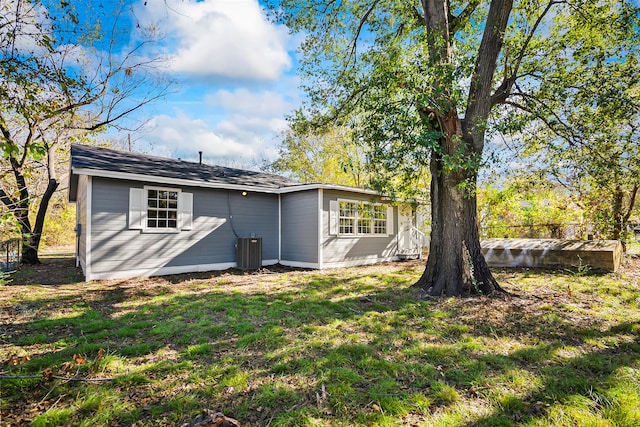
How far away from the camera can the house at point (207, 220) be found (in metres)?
7.30

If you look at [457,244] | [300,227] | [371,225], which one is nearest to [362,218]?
[371,225]

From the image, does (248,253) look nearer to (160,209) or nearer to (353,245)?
(160,209)

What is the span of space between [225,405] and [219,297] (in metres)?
3.56

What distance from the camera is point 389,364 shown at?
292 centimetres

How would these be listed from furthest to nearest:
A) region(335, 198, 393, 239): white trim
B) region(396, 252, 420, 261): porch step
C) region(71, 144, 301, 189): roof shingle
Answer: region(396, 252, 420, 261): porch step → region(335, 198, 393, 239): white trim → region(71, 144, 301, 189): roof shingle

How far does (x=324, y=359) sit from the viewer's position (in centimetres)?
304

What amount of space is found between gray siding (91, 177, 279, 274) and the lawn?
1.75 metres

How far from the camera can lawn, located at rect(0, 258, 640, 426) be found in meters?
2.21

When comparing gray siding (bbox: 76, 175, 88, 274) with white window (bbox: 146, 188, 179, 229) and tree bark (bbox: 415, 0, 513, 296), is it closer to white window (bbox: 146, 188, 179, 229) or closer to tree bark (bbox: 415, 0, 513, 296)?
white window (bbox: 146, 188, 179, 229)

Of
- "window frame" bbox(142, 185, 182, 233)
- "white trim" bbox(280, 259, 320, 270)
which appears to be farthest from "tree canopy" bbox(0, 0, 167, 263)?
"white trim" bbox(280, 259, 320, 270)

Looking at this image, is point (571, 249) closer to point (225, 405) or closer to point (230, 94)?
point (225, 405)

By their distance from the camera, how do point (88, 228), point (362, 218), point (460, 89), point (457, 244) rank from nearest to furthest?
point (460, 89)
point (457, 244)
point (88, 228)
point (362, 218)

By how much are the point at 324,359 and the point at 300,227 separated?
23.0 feet

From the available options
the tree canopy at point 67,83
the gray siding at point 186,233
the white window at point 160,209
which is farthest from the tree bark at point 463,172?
the white window at point 160,209
